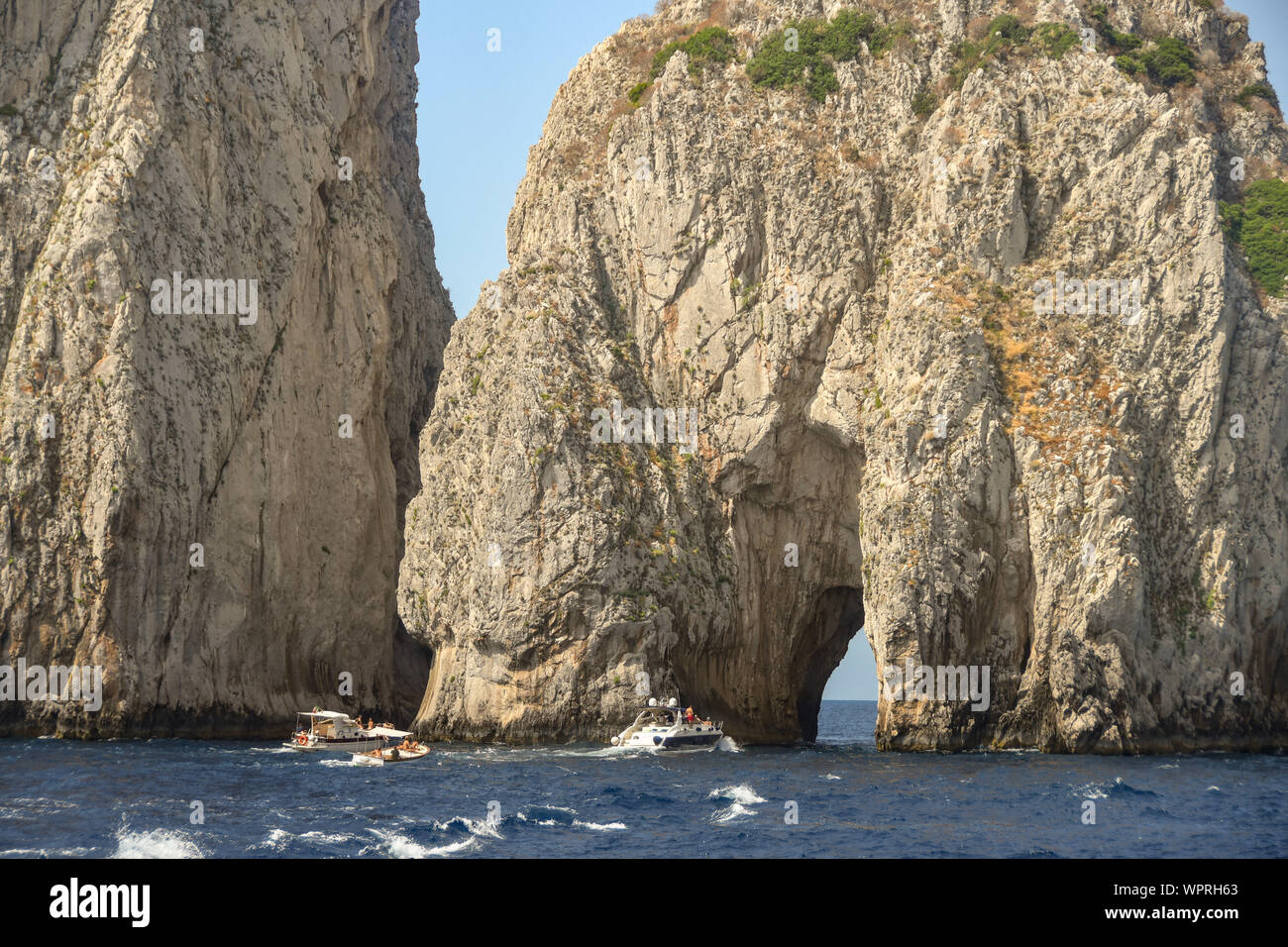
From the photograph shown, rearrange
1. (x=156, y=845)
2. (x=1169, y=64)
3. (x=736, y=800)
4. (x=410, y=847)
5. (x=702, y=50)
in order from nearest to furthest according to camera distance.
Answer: (x=156, y=845)
(x=410, y=847)
(x=736, y=800)
(x=1169, y=64)
(x=702, y=50)

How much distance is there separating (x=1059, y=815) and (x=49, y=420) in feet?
160

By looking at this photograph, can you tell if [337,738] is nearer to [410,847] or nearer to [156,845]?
[410,847]

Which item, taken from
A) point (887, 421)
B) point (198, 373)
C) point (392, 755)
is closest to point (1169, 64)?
point (887, 421)

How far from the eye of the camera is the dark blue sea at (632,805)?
29.1 meters

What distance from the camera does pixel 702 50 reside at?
7588 cm

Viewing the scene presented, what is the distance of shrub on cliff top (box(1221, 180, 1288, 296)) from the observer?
2527 inches

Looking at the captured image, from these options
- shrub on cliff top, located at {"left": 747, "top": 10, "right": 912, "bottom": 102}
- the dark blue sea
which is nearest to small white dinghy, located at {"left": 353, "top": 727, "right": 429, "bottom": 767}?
the dark blue sea

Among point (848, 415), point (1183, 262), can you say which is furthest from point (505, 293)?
point (1183, 262)

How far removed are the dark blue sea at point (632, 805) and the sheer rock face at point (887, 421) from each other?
276 inches

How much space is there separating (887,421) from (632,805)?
29.9 m

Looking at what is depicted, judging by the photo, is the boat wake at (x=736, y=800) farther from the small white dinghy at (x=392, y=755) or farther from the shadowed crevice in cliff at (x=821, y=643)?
the shadowed crevice in cliff at (x=821, y=643)
